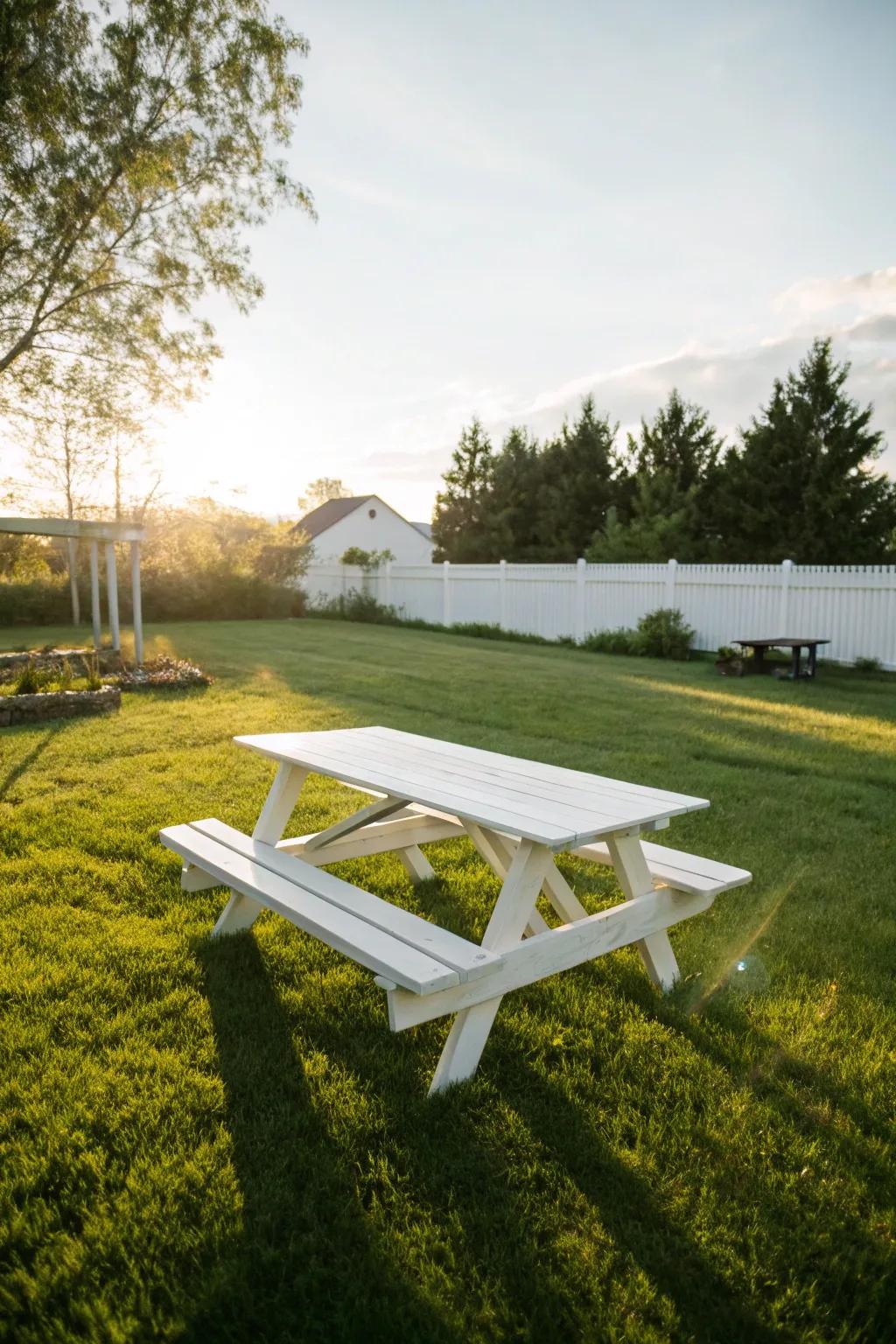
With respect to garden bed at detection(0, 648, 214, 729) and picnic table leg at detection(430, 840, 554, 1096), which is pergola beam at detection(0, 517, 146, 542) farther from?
picnic table leg at detection(430, 840, 554, 1096)

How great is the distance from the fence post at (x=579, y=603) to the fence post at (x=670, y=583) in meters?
1.97

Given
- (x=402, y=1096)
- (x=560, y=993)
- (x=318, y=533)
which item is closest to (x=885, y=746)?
(x=560, y=993)

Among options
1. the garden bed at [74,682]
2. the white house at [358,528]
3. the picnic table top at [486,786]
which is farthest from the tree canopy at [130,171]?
the white house at [358,528]

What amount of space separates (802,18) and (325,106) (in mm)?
6281

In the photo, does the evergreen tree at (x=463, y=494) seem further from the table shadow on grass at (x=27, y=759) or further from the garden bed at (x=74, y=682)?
the table shadow on grass at (x=27, y=759)

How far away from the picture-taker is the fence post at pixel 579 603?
53.1 feet

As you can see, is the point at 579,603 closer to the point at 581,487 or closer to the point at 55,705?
the point at 55,705

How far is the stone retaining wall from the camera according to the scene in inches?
295

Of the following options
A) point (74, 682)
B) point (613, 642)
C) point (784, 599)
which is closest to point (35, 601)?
point (74, 682)

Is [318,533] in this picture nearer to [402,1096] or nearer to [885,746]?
[885,746]

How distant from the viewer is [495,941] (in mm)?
2391

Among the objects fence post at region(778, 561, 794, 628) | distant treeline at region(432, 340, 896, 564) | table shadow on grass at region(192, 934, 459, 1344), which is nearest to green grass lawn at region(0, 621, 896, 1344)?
table shadow on grass at region(192, 934, 459, 1344)

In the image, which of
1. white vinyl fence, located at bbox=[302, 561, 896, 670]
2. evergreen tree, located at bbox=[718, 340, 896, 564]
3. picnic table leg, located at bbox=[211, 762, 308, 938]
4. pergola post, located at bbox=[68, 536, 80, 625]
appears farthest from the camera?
evergreen tree, located at bbox=[718, 340, 896, 564]

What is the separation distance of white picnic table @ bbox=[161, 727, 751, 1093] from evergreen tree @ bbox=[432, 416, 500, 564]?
30.9m
